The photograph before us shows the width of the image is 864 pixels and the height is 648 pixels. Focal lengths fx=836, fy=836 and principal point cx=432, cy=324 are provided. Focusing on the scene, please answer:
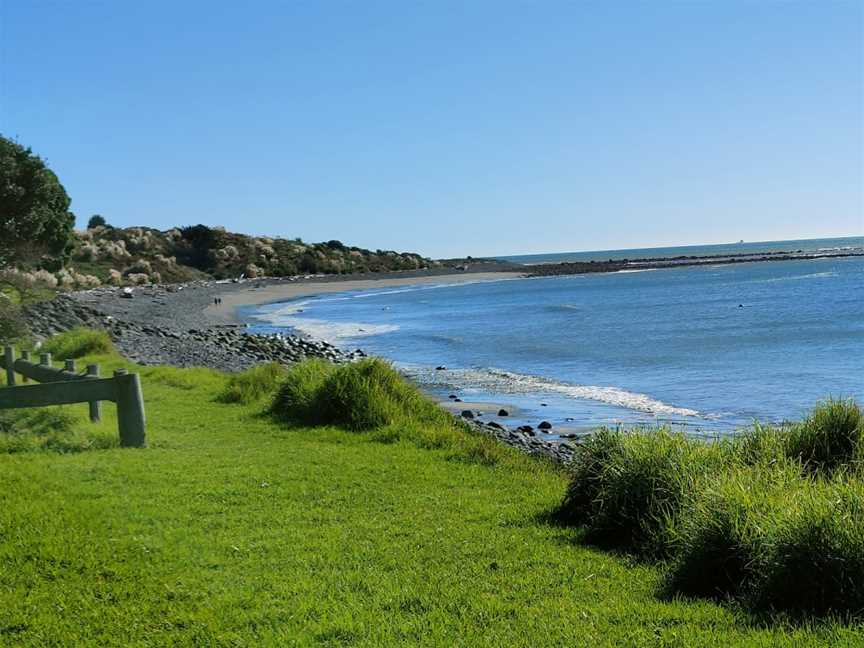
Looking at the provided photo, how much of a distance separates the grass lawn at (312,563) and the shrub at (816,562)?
285 mm

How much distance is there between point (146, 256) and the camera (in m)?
94.8

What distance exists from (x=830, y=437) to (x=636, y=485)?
102 inches

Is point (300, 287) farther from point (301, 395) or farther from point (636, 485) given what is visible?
point (636, 485)

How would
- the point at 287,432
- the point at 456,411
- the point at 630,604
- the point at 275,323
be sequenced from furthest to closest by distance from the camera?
the point at 275,323 → the point at 456,411 → the point at 287,432 → the point at 630,604

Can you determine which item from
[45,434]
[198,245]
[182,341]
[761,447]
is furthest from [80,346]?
[198,245]

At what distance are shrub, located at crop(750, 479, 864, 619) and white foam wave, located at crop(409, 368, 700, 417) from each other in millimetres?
14701

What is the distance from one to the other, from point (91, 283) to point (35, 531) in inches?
2664

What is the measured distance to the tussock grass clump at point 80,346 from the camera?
2423 cm

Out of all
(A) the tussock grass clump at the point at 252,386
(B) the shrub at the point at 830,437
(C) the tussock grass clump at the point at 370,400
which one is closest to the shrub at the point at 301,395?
(C) the tussock grass clump at the point at 370,400

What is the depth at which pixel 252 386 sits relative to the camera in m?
16.5

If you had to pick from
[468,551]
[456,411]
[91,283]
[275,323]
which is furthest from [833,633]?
[91,283]

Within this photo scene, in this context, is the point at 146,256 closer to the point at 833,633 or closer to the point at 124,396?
the point at 124,396

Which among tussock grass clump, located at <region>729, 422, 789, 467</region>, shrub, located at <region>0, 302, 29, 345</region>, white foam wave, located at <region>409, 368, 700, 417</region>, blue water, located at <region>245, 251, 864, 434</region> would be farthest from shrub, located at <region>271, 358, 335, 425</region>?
white foam wave, located at <region>409, 368, 700, 417</region>

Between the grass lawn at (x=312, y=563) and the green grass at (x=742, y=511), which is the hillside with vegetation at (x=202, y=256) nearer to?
the grass lawn at (x=312, y=563)
